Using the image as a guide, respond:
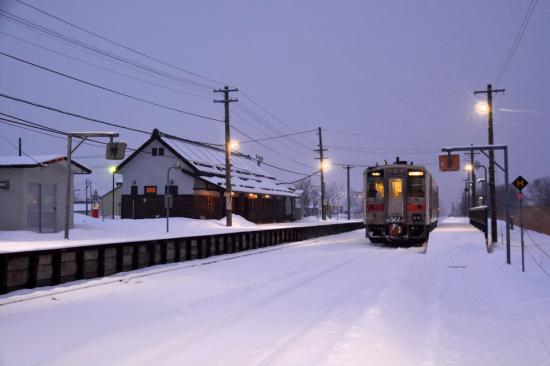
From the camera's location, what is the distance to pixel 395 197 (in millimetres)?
25953

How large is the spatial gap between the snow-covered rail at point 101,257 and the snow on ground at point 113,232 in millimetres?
494

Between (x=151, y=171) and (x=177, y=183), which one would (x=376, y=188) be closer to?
(x=177, y=183)

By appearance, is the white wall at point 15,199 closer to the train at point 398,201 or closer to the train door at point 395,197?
the train at point 398,201

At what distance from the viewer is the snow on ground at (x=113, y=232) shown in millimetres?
19066

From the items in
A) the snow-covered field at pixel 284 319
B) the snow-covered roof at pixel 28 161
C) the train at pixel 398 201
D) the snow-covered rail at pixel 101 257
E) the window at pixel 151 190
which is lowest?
the snow-covered field at pixel 284 319

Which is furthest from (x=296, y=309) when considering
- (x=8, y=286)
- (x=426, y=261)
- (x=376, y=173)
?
(x=376, y=173)

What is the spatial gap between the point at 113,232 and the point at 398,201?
1531 cm

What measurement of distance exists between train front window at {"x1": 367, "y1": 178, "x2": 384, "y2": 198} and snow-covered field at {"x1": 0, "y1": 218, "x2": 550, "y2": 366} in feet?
36.6

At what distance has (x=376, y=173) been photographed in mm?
26641

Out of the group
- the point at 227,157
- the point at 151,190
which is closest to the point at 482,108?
the point at 227,157

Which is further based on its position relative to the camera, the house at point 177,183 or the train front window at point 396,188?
the house at point 177,183

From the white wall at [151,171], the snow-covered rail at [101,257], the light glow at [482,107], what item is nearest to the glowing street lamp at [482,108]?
the light glow at [482,107]

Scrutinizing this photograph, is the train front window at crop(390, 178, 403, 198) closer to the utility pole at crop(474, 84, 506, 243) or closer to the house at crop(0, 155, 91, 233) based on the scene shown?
the utility pole at crop(474, 84, 506, 243)

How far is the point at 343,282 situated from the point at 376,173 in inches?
562
